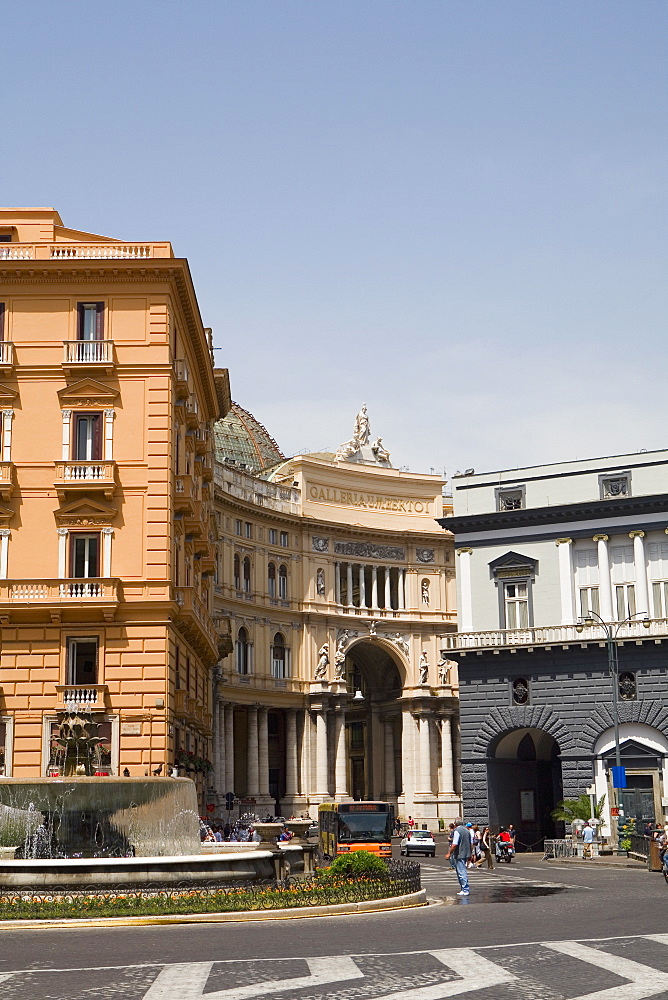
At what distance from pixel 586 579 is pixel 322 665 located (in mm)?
36087

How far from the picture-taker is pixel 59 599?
3997 centimetres

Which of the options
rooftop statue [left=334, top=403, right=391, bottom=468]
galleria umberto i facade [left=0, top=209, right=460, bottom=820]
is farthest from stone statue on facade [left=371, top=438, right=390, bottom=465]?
galleria umberto i facade [left=0, top=209, right=460, bottom=820]

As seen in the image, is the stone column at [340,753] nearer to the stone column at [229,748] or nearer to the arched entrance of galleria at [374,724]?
the arched entrance of galleria at [374,724]

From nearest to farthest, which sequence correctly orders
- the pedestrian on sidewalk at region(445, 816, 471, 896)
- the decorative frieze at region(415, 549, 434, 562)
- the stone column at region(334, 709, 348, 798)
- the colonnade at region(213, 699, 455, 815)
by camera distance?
the pedestrian on sidewalk at region(445, 816, 471, 896)
the colonnade at region(213, 699, 455, 815)
the stone column at region(334, 709, 348, 798)
the decorative frieze at region(415, 549, 434, 562)

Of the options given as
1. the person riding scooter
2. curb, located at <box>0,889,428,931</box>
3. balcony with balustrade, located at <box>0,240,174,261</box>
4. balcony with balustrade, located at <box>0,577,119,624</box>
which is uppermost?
balcony with balustrade, located at <box>0,240,174,261</box>

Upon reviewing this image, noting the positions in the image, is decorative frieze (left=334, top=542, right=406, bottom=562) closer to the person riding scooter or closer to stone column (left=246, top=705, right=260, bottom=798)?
stone column (left=246, top=705, right=260, bottom=798)

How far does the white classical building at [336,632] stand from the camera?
85625 mm

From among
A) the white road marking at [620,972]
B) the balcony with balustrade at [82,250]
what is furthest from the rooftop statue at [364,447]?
the white road marking at [620,972]

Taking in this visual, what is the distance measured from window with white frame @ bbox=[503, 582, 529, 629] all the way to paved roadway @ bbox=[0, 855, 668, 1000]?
32953mm

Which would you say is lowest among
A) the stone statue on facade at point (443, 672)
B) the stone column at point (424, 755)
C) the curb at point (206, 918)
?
the curb at point (206, 918)

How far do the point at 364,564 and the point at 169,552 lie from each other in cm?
5439

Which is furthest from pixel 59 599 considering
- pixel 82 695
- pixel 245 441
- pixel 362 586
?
pixel 245 441

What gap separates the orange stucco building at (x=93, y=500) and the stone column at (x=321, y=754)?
45.1 meters

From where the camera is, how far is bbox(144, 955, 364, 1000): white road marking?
13.0 meters
